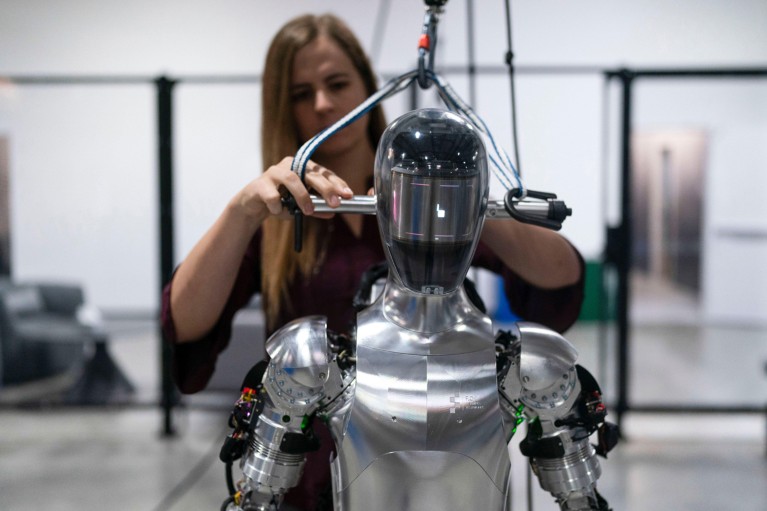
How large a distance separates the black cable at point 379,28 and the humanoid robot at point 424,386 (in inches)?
79.0

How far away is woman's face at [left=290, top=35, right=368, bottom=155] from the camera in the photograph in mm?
901

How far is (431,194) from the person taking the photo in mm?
611

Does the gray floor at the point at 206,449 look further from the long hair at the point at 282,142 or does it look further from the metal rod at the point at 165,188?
the long hair at the point at 282,142

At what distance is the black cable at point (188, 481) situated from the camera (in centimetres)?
244

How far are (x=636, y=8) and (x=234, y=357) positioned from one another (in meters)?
2.56

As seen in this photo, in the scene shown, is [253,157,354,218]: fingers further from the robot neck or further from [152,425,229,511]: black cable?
[152,425,229,511]: black cable

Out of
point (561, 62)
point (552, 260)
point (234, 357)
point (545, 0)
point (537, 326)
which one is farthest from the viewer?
point (561, 62)

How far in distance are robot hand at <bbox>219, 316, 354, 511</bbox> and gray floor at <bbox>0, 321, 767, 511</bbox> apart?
1283mm

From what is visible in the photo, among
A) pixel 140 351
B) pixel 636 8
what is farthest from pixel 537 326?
pixel 140 351

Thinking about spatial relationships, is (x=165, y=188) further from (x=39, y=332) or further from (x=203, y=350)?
(x=203, y=350)

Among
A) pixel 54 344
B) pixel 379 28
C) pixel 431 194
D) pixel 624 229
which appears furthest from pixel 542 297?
pixel 54 344

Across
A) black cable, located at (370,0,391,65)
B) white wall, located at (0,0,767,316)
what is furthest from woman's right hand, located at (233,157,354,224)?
white wall, located at (0,0,767,316)

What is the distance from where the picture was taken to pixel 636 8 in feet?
11.1

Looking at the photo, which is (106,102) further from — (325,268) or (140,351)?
(325,268)
